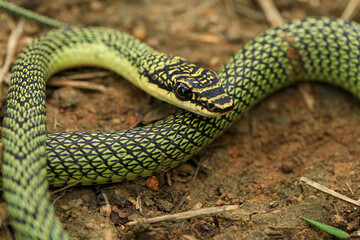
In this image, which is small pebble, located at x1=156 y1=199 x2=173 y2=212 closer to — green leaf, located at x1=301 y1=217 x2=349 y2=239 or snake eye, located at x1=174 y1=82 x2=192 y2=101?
snake eye, located at x1=174 y1=82 x2=192 y2=101

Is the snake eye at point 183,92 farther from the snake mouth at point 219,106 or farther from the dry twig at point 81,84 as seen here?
the dry twig at point 81,84

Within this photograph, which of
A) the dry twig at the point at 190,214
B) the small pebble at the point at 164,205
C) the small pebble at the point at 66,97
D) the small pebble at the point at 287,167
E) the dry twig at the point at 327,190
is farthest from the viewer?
the small pebble at the point at 66,97

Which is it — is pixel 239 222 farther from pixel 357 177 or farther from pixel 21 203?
pixel 21 203

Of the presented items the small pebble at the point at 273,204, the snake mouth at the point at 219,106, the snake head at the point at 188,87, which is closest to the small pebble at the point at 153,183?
the snake head at the point at 188,87

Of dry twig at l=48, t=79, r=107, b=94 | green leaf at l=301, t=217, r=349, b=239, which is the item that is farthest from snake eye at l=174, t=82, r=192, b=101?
green leaf at l=301, t=217, r=349, b=239

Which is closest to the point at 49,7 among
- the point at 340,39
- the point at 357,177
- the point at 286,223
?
the point at 340,39

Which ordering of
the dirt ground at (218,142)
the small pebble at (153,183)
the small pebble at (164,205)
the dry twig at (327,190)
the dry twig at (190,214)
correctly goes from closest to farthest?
1. the dry twig at (190,214)
2. the dirt ground at (218,142)
3. the dry twig at (327,190)
4. the small pebble at (164,205)
5. the small pebble at (153,183)
